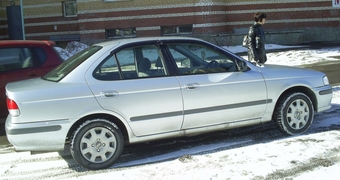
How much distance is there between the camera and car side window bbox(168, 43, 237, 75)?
5516 millimetres

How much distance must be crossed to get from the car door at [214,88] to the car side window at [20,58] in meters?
2.96

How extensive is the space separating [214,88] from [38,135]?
Answer: 2.30m

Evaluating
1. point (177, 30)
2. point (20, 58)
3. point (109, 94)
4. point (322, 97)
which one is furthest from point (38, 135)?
point (177, 30)

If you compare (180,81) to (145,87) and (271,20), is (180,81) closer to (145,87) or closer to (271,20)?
(145,87)

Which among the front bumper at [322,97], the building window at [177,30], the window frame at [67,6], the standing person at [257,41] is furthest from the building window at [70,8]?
the front bumper at [322,97]

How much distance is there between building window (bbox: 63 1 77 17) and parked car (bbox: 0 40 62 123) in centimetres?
1892

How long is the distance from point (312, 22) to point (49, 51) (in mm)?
19640

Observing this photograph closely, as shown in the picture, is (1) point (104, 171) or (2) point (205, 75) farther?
(2) point (205, 75)

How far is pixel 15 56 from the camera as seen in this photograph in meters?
7.30

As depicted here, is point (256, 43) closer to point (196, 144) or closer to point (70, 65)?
point (196, 144)

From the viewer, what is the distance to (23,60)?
287 inches

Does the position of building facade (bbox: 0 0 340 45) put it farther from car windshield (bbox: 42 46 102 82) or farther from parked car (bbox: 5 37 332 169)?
car windshield (bbox: 42 46 102 82)

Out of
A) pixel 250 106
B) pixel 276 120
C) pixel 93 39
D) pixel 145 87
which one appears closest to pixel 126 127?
pixel 145 87

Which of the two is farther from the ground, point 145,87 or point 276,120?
point 145,87
